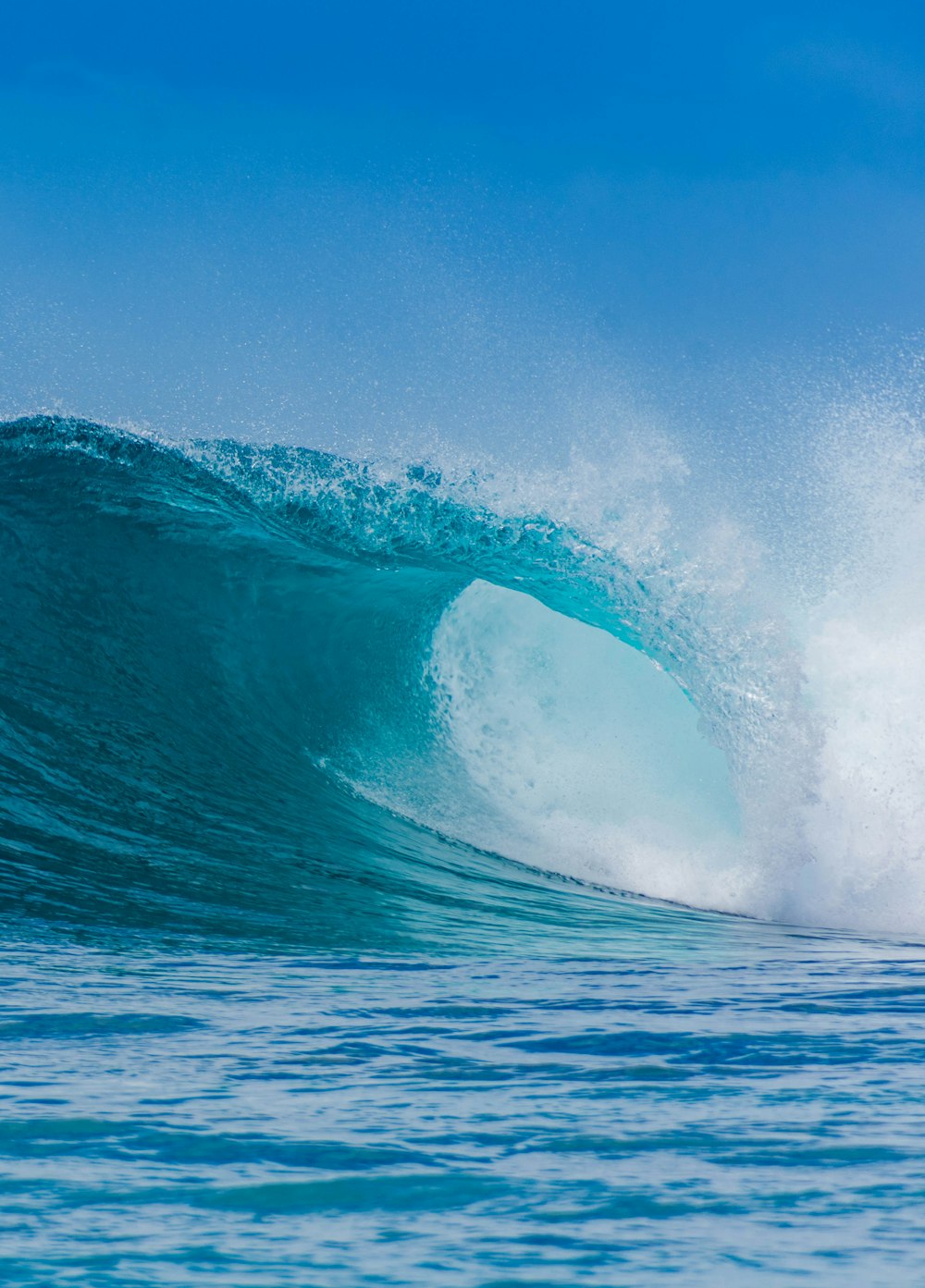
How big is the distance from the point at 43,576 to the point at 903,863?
597 centimetres

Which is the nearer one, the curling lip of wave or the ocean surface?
the ocean surface

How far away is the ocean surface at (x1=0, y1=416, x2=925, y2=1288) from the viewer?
85.1 inches

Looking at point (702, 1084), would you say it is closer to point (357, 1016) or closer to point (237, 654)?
point (357, 1016)

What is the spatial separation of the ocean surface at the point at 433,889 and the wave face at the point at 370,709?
0.10 feet

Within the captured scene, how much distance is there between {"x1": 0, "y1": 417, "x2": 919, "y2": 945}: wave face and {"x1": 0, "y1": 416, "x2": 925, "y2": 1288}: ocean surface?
0.10 ft

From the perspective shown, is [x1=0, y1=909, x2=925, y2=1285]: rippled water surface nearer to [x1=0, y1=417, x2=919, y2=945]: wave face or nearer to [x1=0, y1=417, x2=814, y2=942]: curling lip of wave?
[x1=0, y1=417, x2=919, y2=945]: wave face

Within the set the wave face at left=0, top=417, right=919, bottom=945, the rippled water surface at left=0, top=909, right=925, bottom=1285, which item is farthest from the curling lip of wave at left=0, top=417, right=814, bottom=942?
the rippled water surface at left=0, top=909, right=925, bottom=1285

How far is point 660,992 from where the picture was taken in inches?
154

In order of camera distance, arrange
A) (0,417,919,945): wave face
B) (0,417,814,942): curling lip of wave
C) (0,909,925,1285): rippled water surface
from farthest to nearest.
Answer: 1. (0,417,814,942): curling lip of wave
2. (0,417,919,945): wave face
3. (0,909,925,1285): rippled water surface

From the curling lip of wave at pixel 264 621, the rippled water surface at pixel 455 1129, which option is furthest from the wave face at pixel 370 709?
the rippled water surface at pixel 455 1129

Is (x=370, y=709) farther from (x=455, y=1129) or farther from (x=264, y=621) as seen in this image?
(x=455, y=1129)

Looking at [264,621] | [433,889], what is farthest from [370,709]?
[433,889]

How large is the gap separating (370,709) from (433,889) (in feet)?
10.9

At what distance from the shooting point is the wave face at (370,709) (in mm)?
6164
